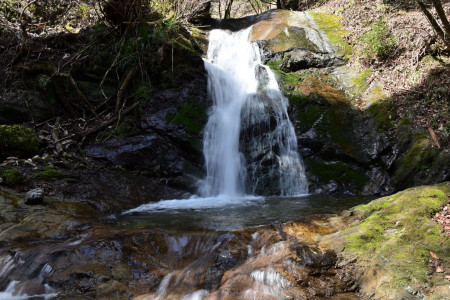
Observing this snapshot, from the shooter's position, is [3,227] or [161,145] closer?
[3,227]

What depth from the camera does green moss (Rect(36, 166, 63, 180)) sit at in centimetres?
Answer: 603

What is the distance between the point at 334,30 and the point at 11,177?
12.2m

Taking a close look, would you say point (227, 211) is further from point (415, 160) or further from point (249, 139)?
point (415, 160)

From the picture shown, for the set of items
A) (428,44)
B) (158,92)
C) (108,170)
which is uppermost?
(428,44)

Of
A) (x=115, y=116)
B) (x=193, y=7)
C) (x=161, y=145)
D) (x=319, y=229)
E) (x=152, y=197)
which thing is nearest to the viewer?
(x=319, y=229)

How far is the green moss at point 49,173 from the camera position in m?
6.03

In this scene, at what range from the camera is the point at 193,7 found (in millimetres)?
11805

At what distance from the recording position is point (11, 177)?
5652 mm

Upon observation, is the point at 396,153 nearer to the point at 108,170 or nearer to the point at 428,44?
the point at 428,44

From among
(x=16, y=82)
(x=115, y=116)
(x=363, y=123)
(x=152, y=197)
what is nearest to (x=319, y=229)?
(x=152, y=197)

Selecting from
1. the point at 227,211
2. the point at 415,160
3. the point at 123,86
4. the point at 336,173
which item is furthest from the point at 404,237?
the point at 123,86

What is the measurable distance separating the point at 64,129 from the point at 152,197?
140 inches

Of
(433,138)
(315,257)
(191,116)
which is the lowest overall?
(315,257)

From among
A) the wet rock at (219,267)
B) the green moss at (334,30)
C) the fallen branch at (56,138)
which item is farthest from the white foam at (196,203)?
the green moss at (334,30)
